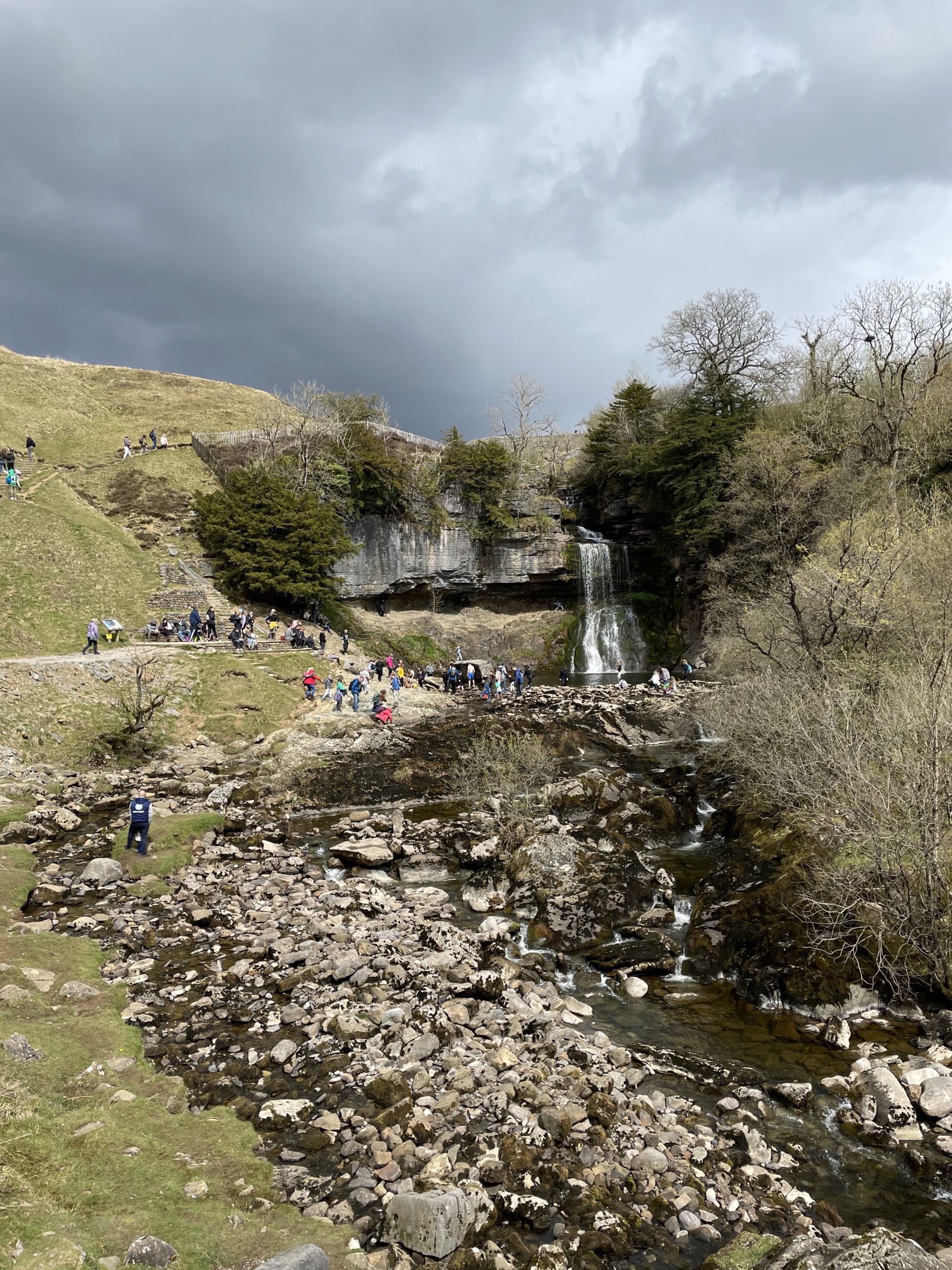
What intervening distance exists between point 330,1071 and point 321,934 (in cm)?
338

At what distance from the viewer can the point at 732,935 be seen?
1147 cm

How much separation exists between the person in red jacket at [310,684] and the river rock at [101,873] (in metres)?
15.6

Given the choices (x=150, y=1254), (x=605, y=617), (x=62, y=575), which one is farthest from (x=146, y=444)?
(x=150, y=1254)

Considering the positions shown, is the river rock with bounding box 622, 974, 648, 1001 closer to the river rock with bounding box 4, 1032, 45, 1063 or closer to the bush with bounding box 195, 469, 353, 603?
the river rock with bounding box 4, 1032, 45, 1063

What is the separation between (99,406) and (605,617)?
174 feet

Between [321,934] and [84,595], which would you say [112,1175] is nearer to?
[321,934]

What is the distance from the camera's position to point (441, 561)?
4978 cm

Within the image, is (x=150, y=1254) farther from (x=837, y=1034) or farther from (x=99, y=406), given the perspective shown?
(x=99, y=406)

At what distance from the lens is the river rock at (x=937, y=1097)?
24.9ft

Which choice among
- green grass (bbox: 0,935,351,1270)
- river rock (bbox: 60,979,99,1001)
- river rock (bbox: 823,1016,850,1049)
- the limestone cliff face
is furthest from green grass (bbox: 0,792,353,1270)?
the limestone cliff face

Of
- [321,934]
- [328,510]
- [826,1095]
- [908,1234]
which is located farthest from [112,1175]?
[328,510]

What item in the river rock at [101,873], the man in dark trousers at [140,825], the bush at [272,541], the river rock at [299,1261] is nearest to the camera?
the river rock at [299,1261]

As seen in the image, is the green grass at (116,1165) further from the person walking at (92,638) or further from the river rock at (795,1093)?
the person walking at (92,638)

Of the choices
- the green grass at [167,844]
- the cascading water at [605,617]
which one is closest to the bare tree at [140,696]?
the green grass at [167,844]
